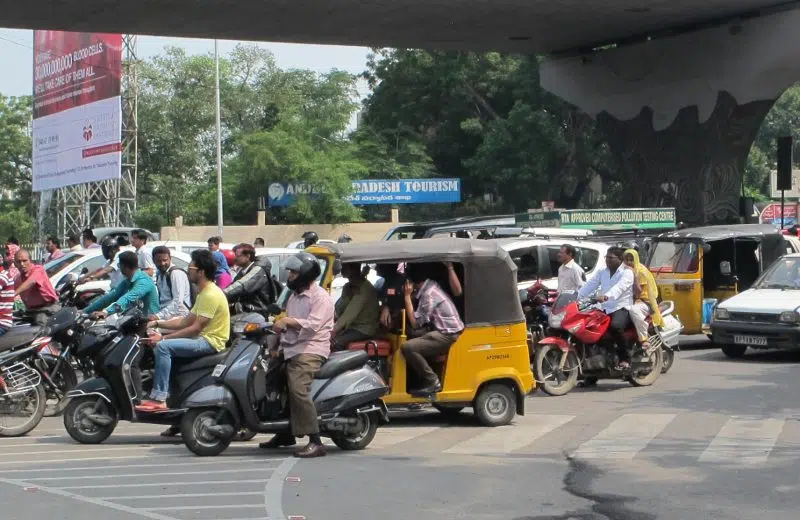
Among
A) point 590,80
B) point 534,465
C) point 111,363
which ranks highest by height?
point 590,80

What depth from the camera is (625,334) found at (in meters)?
15.4

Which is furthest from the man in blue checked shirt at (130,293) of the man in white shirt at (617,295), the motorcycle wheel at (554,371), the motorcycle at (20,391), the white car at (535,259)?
the white car at (535,259)

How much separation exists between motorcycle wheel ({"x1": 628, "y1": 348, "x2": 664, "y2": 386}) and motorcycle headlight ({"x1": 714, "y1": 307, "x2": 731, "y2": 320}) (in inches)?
131

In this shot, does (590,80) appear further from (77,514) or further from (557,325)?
(77,514)

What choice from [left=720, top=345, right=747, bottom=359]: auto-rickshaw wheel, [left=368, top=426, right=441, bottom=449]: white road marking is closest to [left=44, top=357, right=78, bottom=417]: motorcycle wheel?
[left=368, top=426, right=441, bottom=449]: white road marking

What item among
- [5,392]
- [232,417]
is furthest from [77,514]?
[5,392]

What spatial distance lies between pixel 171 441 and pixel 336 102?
50.4 m

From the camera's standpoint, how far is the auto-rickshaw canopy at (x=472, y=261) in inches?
466

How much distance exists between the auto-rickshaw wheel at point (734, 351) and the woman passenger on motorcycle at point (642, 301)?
3.80 meters

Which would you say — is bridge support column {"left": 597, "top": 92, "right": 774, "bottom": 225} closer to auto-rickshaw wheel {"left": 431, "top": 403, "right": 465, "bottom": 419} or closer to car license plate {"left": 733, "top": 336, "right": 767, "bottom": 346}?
car license plate {"left": 733, "top": 336, "right": 767, "bottom": 346}

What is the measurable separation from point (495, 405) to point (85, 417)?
3.97 metres

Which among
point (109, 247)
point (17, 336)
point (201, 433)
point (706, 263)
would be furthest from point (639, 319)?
point (17, 336)

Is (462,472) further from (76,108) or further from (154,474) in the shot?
(76,108)

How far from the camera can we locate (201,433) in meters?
10.3
